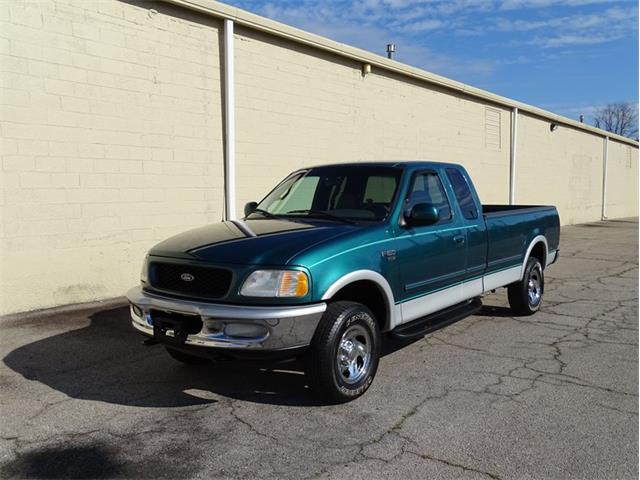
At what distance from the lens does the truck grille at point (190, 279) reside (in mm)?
4180

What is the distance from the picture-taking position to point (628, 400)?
14.7ft

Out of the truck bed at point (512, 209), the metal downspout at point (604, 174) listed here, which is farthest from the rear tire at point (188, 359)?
the metal downspout at point (604, 174)

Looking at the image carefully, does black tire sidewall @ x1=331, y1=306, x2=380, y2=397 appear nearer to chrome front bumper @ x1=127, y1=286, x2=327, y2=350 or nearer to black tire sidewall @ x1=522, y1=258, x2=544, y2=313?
chrome front bumper @ x1=127, y1=286, x2=327, y2=350

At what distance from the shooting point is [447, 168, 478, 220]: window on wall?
6.11 meters

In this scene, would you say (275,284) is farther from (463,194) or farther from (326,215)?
(463,194)

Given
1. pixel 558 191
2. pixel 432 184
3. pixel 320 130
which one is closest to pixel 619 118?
pixel 558 191

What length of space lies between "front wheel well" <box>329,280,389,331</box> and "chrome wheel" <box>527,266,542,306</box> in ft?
10.9

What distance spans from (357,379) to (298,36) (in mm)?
7561

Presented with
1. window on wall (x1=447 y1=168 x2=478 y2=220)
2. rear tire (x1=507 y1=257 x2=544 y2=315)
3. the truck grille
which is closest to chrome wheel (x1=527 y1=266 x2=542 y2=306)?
rear tire (x1=507 y1=257 x2=544 y2=315)

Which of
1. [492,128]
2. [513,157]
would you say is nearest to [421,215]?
[492,128]

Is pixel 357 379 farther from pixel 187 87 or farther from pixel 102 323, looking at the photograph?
pixel 187 87

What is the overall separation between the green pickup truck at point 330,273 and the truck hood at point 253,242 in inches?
0.5

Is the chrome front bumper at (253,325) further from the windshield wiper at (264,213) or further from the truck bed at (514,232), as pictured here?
the truck bed at (514,232)

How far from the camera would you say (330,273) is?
13.8 feet
